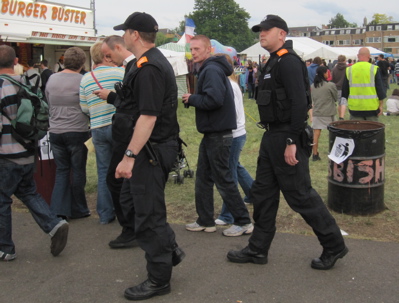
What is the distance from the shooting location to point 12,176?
4.16 meters

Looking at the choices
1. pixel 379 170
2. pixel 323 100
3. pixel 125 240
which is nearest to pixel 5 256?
pixel 125 240

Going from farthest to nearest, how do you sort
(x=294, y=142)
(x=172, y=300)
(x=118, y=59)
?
(x=118, y=59), (x=294, y=142), (x=172, y=300)

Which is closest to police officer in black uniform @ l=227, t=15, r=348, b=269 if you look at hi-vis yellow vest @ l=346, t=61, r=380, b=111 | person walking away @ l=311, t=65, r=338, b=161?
hi-vis yellow vest @ l=346, t=61, r=380, b=111

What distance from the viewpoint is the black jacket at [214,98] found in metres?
4.43

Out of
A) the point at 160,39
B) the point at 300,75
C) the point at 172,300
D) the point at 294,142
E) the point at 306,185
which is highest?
the point at 160,39

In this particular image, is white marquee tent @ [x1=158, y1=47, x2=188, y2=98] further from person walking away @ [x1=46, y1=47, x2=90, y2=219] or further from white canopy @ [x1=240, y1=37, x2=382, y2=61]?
person walking away @ [x1=46, y1=47, x2=90, y2=219]

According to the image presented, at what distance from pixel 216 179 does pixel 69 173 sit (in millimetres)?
1781

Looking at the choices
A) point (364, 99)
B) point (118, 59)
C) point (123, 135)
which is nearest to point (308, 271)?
point (123, 135)

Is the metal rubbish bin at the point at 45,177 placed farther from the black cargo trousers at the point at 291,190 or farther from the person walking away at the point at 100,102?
the black cargo trousers at the point at 291,190

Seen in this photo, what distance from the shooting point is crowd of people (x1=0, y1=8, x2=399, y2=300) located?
3.43 m

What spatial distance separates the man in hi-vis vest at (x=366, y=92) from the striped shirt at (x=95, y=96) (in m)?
4.08

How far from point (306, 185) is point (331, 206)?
1846 mm

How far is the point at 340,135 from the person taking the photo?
5.27m

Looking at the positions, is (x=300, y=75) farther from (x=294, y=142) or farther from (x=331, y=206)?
(x=331, y=206)
